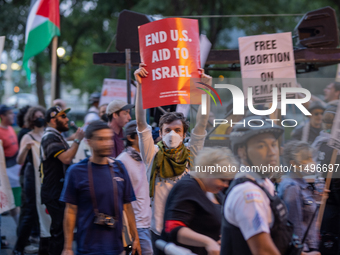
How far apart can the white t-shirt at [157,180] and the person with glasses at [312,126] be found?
2.19m

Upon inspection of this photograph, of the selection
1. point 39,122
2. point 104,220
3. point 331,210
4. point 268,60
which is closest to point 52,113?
point 39,122

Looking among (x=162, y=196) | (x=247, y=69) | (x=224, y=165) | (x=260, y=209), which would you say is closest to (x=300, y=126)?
(x=247, y=69)

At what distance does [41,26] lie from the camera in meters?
7.68

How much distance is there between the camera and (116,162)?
3.68 meters

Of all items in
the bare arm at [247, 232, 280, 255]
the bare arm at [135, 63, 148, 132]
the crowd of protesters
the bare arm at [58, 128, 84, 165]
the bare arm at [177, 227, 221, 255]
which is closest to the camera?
the bare arm at [247, 232, 280, 255]

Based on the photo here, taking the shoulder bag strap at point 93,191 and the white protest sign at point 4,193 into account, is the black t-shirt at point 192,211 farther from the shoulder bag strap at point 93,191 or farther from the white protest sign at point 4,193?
the white protest sign at point 4,193

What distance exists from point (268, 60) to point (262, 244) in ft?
10.3

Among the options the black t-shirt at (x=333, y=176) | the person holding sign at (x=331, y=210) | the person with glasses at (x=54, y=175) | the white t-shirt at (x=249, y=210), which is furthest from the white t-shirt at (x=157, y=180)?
the person with glasses at (x=54, y=175)

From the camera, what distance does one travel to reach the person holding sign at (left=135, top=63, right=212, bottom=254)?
12.1 feet

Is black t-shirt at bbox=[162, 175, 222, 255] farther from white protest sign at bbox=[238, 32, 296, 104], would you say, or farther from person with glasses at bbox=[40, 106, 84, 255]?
person with glasses at bbox=[40, 106, 84, 255]

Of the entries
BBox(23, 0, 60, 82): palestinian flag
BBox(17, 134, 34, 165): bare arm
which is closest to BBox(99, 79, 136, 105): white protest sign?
BBox(23, 0, 60, 82): palestinian flag

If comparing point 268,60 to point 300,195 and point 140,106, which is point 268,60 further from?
point 300,195

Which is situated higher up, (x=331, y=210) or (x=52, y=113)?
(x=52, y=113)

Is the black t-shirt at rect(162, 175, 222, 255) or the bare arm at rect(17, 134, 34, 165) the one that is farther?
the bare arm at rect(17, 134, 34, 165)
